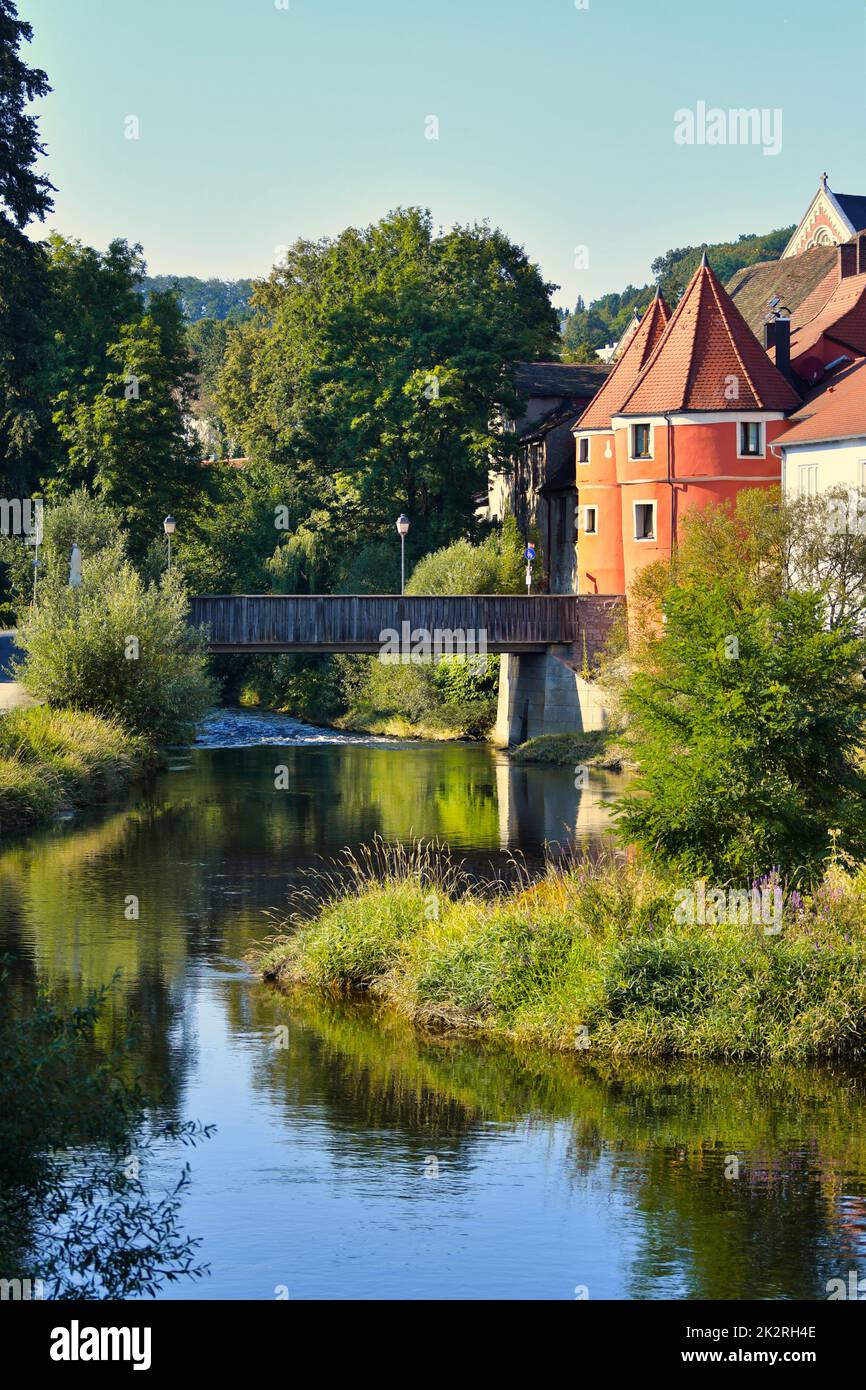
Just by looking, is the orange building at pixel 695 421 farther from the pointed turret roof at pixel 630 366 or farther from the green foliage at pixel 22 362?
the green foliage at pixel 22 362

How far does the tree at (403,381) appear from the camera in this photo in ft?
201

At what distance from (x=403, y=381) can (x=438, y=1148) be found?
4855 centimetres

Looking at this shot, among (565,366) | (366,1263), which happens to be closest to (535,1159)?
(366,1263)

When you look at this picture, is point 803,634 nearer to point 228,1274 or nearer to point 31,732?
point 228,1274

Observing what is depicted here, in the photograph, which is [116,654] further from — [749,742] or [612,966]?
[612,966]

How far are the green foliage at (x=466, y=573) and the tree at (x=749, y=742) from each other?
35.8m

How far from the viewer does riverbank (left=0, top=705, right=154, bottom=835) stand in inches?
1303

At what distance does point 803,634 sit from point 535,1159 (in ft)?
24.6

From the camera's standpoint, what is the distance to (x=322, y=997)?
19391 millimetres

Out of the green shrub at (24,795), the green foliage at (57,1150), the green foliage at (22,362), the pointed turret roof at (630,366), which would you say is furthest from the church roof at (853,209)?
the green foliage at (57,1150)

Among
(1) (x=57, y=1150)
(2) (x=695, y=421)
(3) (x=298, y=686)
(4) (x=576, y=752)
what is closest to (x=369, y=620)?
(4) (x=576, y=752)

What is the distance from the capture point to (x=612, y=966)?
1730 centimetres

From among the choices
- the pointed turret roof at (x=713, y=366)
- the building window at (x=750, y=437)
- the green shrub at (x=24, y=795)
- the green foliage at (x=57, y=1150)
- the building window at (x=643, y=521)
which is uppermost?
the pointed turret roof at (x=713, y=366)

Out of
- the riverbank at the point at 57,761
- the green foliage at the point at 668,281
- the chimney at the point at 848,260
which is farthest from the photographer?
the green foliage at the point at 668,281
